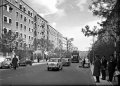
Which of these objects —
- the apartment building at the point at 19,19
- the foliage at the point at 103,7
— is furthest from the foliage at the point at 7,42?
the foliage at the point at 103,7

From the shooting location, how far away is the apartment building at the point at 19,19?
4939cm

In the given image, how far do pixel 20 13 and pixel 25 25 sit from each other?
5.13m

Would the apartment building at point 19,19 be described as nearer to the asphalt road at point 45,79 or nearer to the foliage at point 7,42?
the foliage at point 7,42

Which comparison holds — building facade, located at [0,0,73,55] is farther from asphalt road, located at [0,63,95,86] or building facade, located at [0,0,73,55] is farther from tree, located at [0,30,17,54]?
asphalt road, located at [0,63,95,86]

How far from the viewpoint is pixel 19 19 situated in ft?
192

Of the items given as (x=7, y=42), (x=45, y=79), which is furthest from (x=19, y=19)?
(x=45, y=79)

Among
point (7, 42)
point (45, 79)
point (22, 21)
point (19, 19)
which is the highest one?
point (19, 19)

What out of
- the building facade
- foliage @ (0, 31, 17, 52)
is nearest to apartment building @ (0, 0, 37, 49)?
the building facade

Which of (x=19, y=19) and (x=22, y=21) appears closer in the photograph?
(x=19, y=19)

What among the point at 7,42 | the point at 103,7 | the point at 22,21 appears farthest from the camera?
the point at 22,21

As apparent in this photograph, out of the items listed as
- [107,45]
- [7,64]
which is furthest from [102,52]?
[7,64]

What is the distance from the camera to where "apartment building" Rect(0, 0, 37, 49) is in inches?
1944

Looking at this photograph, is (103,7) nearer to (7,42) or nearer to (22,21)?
(7,42)

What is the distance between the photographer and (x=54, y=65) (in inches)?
998
